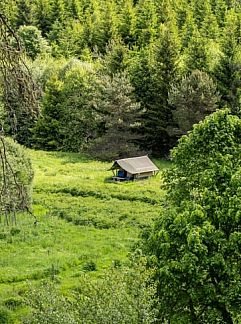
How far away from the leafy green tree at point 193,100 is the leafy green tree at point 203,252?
33.0m

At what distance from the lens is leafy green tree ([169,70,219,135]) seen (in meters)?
51.5

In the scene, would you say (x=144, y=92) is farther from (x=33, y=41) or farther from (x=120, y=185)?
(x=33, y=41)

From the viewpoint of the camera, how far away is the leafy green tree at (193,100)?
169 feet

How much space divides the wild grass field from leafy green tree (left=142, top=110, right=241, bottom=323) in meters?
5.06

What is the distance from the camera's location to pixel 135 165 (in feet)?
149

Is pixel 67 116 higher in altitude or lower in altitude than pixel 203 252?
higher

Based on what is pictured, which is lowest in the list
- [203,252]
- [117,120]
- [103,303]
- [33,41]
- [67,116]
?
[103,303]

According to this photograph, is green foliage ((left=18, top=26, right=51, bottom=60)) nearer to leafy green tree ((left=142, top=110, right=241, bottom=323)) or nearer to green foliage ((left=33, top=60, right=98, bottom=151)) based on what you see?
green foliage ((left=33, top=60, right=98, bottom=151))

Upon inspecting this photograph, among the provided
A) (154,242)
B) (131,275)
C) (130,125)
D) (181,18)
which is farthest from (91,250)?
(181,18)

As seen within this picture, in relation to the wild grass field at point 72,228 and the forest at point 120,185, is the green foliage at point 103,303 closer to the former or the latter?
the forest at point 120,185

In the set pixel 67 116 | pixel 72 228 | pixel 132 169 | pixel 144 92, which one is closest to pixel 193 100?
pixel 144 92

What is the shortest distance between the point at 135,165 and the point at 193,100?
32.7 feet

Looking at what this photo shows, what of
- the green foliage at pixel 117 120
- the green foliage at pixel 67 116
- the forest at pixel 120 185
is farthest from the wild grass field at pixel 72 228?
the green foliage at pixel 67 116

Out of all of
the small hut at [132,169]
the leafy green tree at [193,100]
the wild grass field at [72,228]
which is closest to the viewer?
the wild grass field at [72,228]
